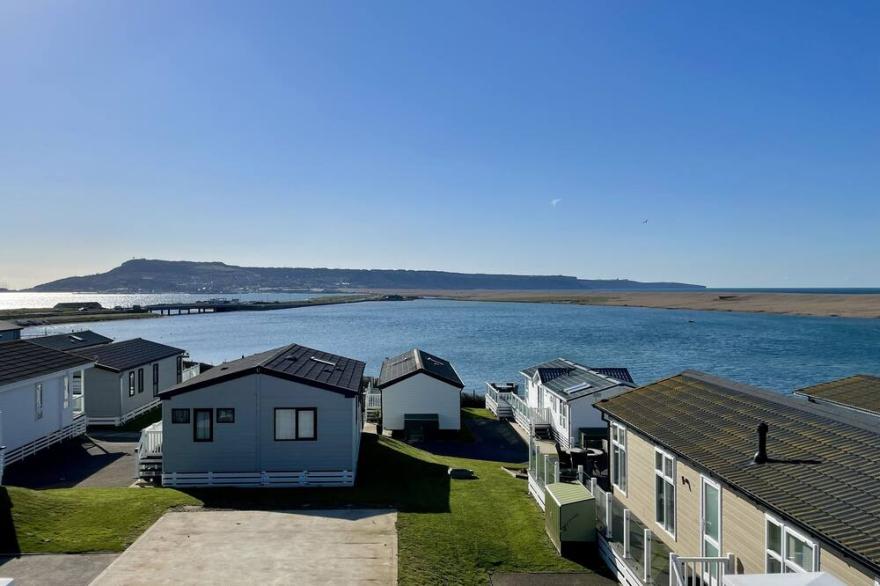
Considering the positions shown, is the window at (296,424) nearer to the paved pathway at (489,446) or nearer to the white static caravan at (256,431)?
the white static caravan at (256,431)

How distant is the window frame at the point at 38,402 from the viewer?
76.6 ft

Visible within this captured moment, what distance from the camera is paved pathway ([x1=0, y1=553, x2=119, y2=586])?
39.4 ft

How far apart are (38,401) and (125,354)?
31.2 feet

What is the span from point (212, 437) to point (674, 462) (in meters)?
13.8

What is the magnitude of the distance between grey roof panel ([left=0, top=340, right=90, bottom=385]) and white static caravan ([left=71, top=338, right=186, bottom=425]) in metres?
2.24

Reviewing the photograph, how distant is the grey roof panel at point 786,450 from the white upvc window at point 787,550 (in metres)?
0.33

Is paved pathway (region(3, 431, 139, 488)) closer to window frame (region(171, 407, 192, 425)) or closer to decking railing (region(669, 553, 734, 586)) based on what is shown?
window frame (region(171, 407, 192, 425))

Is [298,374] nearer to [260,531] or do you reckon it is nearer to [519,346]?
[260,531]

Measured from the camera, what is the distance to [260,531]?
1505 cm

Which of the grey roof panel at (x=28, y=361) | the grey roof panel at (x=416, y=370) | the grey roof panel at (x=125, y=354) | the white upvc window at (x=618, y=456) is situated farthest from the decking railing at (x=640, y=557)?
the grey roof panel at (x=125, y=354)

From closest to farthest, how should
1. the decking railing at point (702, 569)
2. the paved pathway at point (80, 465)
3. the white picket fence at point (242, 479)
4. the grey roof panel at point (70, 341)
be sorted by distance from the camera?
1. the decking railing at point (702, 569)
2. the white picket fence at point (242, 479)
3. the paved pathway at point (80, 465)
4. the grey roof panel at point (70, 341)

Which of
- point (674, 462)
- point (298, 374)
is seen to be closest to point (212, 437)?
point (298, 374)

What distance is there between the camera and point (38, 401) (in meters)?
23.5

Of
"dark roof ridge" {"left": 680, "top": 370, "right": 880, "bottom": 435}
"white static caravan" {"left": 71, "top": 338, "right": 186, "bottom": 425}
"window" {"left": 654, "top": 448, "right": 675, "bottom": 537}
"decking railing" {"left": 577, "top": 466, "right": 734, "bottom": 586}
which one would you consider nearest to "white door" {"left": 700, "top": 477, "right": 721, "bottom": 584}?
"decking railing" {"left": 577, "top": 466, "right": 734, "bottom": 586}
